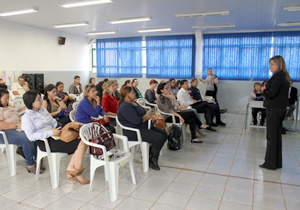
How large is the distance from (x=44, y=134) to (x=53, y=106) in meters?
1.35

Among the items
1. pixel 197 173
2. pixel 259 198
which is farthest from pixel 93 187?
pixel 259 198

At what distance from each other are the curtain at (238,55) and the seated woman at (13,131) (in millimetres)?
7382

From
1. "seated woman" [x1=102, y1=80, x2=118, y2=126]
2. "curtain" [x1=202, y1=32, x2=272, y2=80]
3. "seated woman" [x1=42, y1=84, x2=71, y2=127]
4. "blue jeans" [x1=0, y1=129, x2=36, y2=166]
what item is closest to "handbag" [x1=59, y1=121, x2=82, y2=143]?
"blue jeans" [x1=0, y1=129, x2=36, y2=166]

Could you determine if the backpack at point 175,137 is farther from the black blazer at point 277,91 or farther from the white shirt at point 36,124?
the white shirt at point 36,124

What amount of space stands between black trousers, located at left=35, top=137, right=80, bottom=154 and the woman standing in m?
2.64

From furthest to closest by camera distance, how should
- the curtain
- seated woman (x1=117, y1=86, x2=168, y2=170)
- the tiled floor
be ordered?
the curtain, seated woman (x1=117, y1=86, x2=168, y2=170), the tiled floor

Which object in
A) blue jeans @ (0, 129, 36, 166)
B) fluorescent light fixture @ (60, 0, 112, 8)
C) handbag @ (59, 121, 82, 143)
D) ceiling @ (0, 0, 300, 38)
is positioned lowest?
blue jeans @ (0, 129, 36, 166)

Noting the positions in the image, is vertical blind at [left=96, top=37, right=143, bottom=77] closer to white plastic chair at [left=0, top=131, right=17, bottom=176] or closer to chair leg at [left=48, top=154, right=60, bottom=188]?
white plastic chair at [left=0, top=131, right=17, bottom=176]

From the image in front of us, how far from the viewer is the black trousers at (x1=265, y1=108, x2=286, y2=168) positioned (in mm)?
3625

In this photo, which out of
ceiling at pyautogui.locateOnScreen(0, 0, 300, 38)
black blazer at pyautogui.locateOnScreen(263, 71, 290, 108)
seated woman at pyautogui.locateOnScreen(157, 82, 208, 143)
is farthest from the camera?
ceiling at pyautogui.locateOnScreen(0, 0, 300, 38)

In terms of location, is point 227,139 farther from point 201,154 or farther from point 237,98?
point 237,98

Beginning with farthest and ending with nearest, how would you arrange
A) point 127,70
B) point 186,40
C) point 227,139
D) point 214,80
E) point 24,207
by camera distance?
1. point 127,70
2. point 186,40
3. point 214,80
4. point 227,139
5. point 24,207

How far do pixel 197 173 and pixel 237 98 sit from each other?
21.5 ft

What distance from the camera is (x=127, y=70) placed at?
10914 mm
